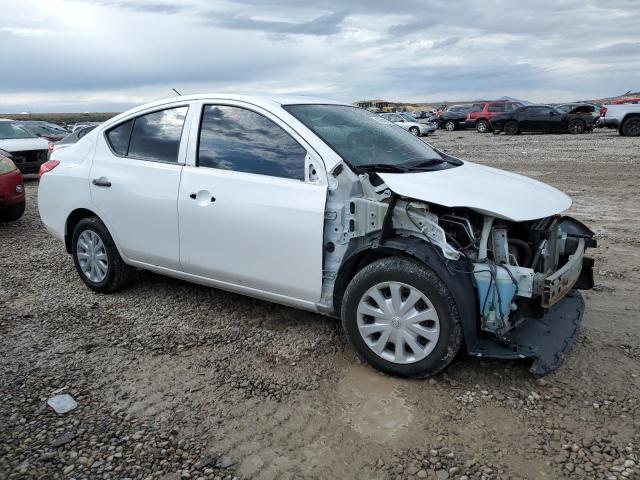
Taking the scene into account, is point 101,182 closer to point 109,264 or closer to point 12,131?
point 109,264

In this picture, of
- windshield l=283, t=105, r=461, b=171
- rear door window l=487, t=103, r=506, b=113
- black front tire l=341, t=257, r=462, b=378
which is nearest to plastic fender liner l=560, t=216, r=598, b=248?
windshield l=283, t=105, r=461, b=171

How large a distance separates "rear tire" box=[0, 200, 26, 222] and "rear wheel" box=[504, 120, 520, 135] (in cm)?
2337

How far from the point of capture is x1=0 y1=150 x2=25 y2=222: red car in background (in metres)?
7.50

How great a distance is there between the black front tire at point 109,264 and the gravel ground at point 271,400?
0.12 meters

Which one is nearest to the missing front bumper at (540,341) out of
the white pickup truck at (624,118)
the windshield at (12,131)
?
the windshield at (12,131)

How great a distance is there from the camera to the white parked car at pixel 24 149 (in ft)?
41.3

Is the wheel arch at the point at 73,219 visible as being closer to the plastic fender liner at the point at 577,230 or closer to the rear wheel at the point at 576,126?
the plastic fender liner at the point at 577,230

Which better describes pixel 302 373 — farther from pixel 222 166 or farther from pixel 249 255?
pixel 222 166

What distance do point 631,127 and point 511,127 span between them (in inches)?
228

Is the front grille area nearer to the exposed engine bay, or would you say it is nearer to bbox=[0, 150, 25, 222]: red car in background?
bbox=[0, 150, 25, 222]: red car in background

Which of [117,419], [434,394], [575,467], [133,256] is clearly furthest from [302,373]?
[133,256]

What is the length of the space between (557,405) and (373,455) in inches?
45.0

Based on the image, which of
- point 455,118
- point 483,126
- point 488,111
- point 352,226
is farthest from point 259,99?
point 455,118

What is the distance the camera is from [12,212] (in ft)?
25.5
